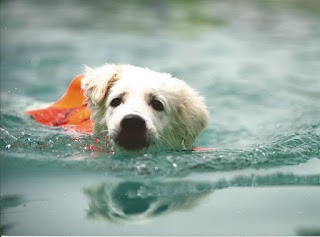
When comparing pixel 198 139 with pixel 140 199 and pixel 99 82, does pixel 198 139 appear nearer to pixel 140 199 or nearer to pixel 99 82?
pixel 99 82

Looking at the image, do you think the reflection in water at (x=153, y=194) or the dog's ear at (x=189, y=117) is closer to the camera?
the reflection in water at (x=153, y=194)

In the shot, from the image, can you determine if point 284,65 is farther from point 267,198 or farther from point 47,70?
point 267,198

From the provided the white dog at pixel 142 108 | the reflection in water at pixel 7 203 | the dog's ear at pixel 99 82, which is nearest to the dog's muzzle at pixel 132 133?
the white dog at pixel 142 108

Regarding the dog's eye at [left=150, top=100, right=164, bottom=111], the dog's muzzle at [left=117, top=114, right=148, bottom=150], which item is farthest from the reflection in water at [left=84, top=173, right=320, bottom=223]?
the dog's eye at [left=150, top=100, right=164, bottom=111]

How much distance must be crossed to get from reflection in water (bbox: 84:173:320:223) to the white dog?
0.97 ft

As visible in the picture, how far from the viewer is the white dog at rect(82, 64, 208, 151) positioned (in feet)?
10.7

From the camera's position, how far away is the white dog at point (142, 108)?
10.7 ft

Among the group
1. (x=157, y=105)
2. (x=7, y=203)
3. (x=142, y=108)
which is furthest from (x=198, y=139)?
(x=7, y=203)

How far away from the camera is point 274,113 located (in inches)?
219

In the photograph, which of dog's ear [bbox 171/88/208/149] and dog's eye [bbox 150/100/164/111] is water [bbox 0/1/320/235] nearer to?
dog's ear [bbox 171/88/208/149]

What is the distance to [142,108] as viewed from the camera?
333 centimetres

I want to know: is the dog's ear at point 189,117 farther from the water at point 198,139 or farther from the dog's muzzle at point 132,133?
the dog's muzzle at point 132,133

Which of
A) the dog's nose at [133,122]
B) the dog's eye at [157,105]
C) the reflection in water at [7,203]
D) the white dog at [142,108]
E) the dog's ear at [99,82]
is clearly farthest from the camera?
the dog's ear at [99,82]

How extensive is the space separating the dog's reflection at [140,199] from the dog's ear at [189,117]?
1.92 feet
